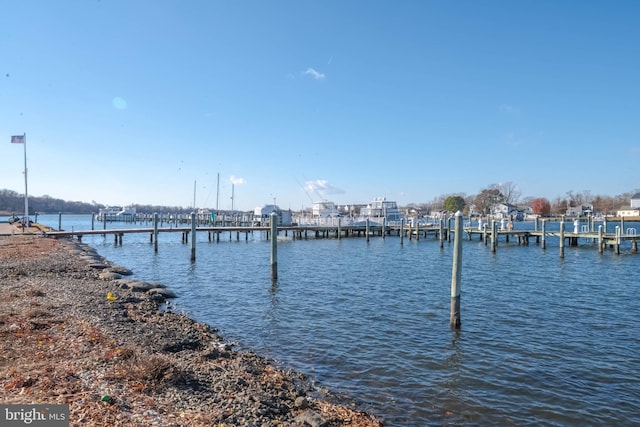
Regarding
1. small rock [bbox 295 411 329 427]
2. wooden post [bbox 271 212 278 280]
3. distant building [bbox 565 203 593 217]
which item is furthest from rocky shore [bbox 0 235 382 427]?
distant building [bbox 565 203 593 217]

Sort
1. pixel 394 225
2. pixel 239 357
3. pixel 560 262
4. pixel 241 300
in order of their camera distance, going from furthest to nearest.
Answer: pixel 394 225, pixel 560 262, pixel 241 300, pixel 239 357

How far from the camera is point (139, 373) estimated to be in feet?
23.4

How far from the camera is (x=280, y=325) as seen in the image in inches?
543

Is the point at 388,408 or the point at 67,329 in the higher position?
the point at 67,329

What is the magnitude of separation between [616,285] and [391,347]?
17004 mm

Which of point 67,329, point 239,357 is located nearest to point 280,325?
point 239,357

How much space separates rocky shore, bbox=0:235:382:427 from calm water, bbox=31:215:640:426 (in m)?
1.23

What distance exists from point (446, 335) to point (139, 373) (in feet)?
29.5

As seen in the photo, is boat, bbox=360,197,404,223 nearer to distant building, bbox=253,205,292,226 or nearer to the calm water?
distant building, bbox=253,205,292,226

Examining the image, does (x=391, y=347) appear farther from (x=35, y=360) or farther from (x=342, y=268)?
(x=342, y=268)

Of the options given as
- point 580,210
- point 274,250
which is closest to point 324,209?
point 274,250

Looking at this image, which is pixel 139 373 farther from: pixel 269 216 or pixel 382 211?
pixel 382 211

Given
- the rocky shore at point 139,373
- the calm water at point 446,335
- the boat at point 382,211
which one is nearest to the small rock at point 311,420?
the rocky shore at point 139,373

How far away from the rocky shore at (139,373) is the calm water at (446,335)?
1233 mm
